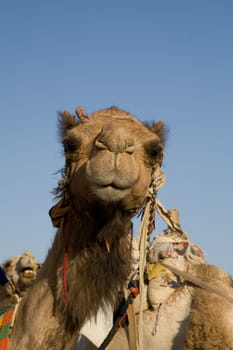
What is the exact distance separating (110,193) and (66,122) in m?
0.73

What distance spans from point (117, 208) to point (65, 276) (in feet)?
1.47

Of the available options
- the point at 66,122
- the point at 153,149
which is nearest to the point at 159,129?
the point at 153,149

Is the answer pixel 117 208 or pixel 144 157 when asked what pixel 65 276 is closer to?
pixel 117 208

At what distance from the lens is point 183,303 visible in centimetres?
765

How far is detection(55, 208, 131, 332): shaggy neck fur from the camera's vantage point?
3408mm

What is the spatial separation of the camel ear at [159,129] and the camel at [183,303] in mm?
2507

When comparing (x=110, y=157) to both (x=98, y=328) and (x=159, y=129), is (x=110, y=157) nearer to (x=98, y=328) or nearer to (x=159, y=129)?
(x=159, y=129)

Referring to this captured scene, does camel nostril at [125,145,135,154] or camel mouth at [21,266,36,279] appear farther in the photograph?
camel mouth at [21,266,36,279]

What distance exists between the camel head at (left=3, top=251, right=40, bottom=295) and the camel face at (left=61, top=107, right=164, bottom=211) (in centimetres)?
462

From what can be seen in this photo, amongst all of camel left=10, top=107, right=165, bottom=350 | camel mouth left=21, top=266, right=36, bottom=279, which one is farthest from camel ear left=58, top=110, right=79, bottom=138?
camel mouth left=21, top=266, right=36, bottom=279

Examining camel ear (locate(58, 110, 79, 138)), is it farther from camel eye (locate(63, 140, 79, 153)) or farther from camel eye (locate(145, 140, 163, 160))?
camel eye (locate(145, 140, 163, 160))

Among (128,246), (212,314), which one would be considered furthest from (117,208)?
(212,314)

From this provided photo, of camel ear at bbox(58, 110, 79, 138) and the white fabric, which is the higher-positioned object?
camel ear at bbox(58, 110, 79, 138)

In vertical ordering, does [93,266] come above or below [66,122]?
below
